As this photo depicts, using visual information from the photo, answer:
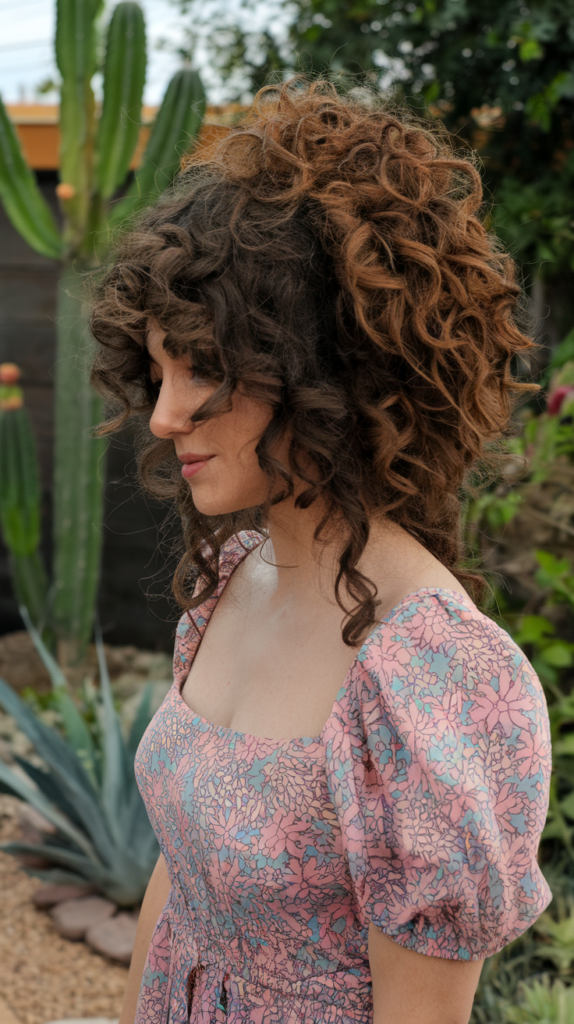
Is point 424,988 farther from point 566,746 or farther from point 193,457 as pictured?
point 566,746

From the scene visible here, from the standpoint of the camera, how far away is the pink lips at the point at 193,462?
996 millimetres

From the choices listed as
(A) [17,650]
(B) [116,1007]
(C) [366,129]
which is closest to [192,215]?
(C) [366,129]

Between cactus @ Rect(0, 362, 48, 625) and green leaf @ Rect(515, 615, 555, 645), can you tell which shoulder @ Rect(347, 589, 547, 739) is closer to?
green leaf @ Rect(515, 615, 555, 645)

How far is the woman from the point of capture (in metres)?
0.82

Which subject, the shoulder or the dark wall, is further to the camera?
the dark wall

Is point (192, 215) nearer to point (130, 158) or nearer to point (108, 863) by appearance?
point (108, 863)

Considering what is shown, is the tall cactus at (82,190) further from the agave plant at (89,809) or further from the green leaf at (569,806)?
the green leaf at (569,806)

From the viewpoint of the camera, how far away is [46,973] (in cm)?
246

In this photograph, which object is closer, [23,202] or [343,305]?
[343,305]

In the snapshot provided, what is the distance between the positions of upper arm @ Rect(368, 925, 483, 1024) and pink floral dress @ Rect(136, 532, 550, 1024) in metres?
0.02

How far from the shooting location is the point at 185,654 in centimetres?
126

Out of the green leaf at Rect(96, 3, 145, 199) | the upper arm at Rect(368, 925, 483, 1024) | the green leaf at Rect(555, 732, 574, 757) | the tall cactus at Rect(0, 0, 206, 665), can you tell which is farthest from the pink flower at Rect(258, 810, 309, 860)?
the green leaf at Rect(96, 3, 145, 199)

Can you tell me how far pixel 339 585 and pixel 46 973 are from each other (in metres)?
2.03

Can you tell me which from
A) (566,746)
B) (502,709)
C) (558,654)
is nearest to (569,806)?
(566,746)
